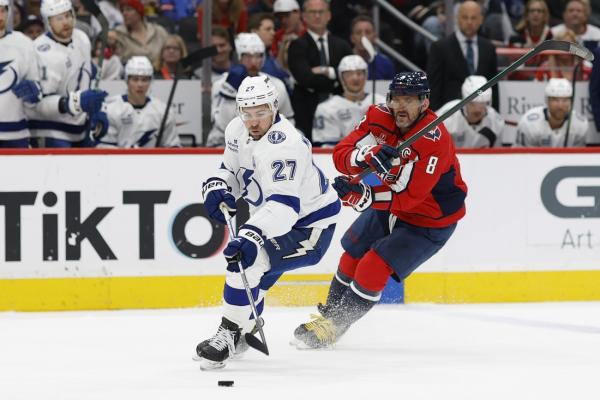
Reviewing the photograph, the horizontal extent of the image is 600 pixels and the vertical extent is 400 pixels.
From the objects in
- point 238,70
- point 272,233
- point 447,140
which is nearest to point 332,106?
point 238,70

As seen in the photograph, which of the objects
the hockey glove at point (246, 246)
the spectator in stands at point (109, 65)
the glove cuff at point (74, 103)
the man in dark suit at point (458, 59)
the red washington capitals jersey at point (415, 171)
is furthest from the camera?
the spectator in stands at point (109, 65)

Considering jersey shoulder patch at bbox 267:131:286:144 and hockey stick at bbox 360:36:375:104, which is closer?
jersey shoulder patch at bbox 267:131:286:144

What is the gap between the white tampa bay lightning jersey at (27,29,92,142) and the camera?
7.71 metres

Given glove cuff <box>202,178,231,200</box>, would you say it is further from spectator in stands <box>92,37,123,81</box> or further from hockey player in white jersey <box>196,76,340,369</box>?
spectator in stands <box>92,37,123,81</box>

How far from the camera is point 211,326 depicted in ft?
22.0

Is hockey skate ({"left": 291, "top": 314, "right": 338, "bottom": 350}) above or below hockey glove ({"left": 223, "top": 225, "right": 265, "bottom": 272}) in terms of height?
below

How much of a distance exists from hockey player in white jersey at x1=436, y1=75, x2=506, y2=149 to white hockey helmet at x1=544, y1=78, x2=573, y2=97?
0.46 m

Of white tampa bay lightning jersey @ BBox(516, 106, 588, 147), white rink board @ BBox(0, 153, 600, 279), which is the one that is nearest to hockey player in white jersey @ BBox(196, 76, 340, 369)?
white rink board @ BBox(0, 153, 600, 279)

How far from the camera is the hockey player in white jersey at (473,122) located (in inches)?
325

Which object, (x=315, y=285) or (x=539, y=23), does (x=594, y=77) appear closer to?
(x=539, y=23)

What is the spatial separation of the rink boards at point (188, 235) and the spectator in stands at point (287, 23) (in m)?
1.71

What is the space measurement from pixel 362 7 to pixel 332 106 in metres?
1.51

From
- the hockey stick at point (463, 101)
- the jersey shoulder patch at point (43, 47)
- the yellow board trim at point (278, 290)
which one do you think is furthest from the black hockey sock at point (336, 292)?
the jersey shoulder patch at point (43, 47)

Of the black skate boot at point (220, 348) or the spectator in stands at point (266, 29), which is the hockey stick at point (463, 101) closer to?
the black skate boot at point (220, 348)
